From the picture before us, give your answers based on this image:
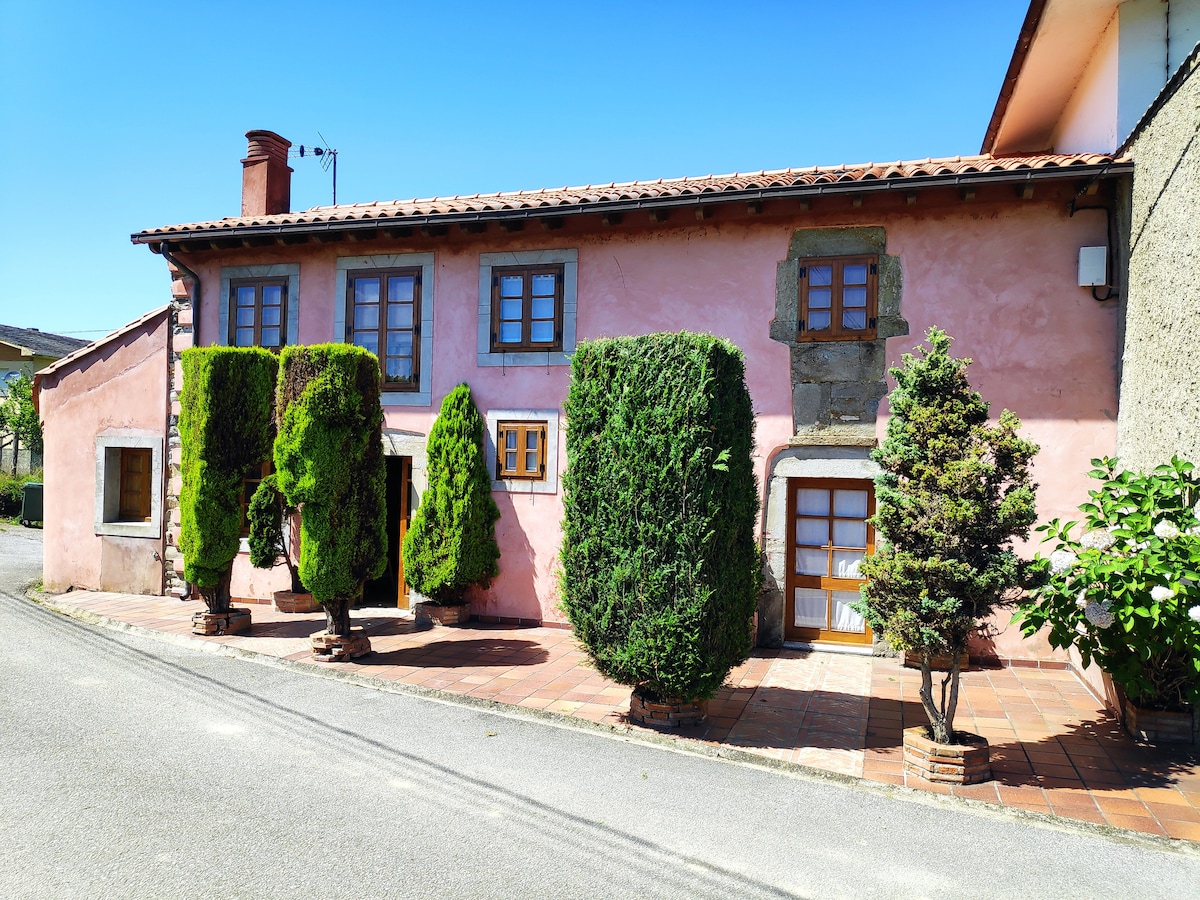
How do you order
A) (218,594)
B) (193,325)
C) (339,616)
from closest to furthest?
(339,616) → (218,594) → (193,325)

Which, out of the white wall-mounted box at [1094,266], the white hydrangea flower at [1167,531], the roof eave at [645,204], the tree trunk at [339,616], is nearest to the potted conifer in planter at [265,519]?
the tree trunk at [339,616]

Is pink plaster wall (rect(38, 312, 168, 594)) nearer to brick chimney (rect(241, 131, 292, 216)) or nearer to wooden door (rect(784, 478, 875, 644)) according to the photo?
brick chimney (rect(241, 131, 292, 216))

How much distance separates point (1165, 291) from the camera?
22.0 ft

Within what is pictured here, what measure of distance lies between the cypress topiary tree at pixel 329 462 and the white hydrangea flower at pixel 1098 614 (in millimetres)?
6694

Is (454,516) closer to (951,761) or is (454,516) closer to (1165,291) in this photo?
(951,761)

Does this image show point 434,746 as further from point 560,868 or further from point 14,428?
point 14,428

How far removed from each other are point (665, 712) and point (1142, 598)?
11.1 ft

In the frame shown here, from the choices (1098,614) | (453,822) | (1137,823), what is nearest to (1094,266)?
(1098,614)

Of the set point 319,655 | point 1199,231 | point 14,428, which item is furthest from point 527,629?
point 14,428

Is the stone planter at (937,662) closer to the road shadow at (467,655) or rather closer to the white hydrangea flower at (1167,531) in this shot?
the white hydrangea flower at (1167,531)

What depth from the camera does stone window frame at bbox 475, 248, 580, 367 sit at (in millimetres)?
10117

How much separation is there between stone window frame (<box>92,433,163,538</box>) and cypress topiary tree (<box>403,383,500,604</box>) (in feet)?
14.2

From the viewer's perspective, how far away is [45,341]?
99.5ft

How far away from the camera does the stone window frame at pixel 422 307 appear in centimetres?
1073
